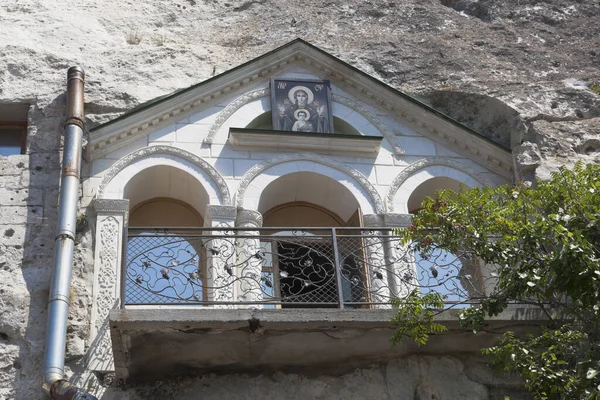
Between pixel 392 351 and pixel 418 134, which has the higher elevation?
pixel 418 134

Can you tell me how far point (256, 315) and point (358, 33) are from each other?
6393mm

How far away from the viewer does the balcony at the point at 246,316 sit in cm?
1022

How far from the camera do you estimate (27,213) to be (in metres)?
11.8

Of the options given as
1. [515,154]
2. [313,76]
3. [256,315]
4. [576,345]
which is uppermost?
[313,76]

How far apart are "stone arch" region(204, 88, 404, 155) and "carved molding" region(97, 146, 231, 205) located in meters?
0.50

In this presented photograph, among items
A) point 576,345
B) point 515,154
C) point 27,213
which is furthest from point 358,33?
point 576,345

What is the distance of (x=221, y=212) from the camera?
12.1 m

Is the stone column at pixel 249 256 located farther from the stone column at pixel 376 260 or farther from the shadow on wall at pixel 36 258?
the shadow on wall at pixel 36 258

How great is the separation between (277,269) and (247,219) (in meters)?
0.75

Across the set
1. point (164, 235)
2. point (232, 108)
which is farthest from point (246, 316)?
point (232, 108)

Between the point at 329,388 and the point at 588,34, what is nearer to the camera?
the point at 329,388

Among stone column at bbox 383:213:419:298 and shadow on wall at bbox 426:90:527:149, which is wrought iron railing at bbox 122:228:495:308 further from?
shadow on wall at bbox 426:90:527:149

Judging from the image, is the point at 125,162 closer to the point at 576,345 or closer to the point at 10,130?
the point at 10,130

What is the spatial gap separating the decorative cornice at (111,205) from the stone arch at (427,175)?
3.07m
